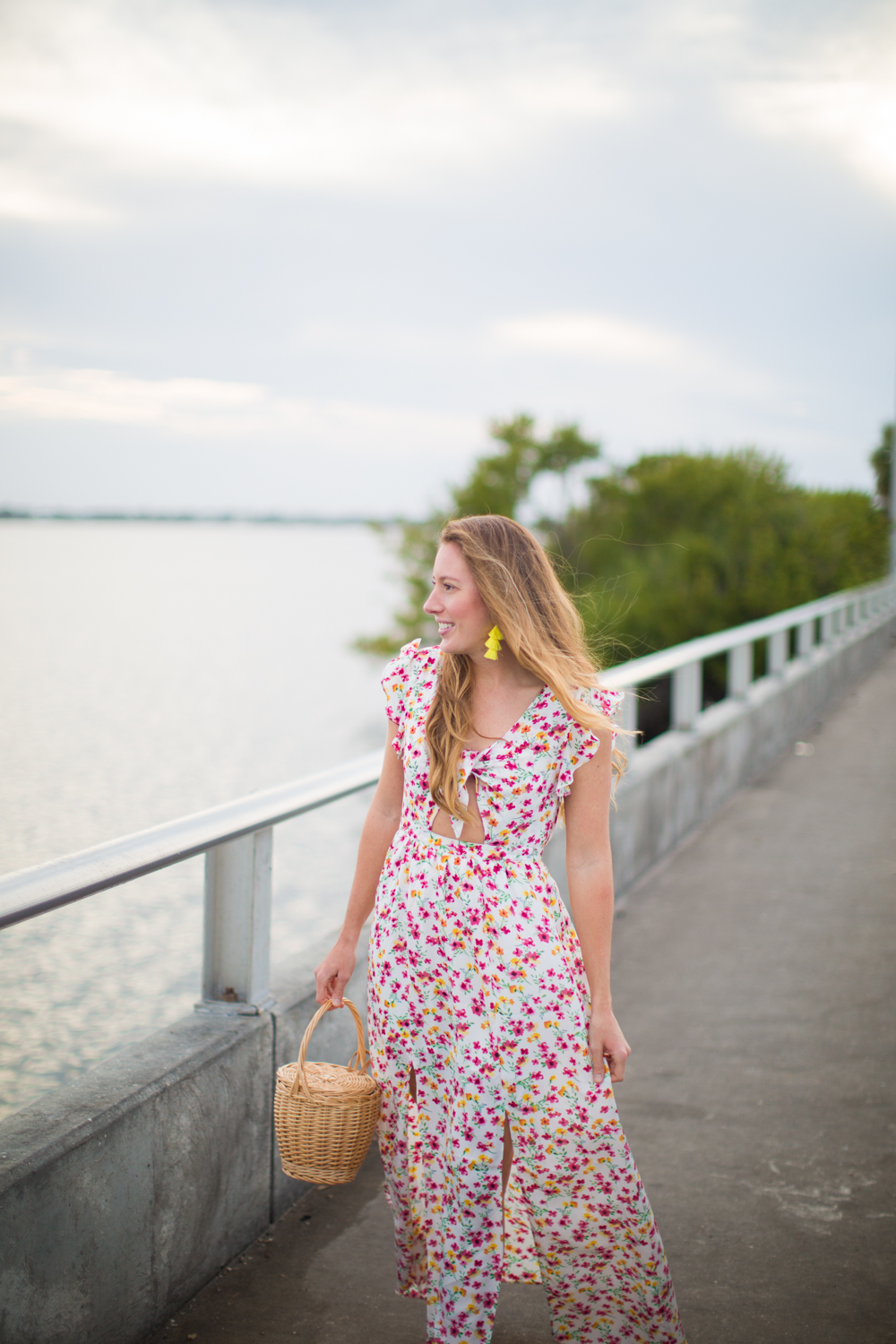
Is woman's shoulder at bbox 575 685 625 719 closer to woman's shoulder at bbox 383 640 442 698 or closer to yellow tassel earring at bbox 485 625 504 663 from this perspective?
yellow tassel earring at bbox 485 625 504 663

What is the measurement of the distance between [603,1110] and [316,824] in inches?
677

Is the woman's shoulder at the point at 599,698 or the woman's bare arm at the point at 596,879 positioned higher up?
the woman's shoulder at the point at 599,698

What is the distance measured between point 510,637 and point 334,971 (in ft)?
2.88

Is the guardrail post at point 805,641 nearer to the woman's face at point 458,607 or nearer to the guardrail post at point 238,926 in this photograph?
the guardrail post at point 238,926

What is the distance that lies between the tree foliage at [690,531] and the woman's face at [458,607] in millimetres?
24141

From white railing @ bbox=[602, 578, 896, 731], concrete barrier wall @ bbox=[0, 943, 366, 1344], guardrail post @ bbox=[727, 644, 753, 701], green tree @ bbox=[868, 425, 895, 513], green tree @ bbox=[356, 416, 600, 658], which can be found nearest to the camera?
concrete barrier wall @ bbox=[0, 943, 366, 1344]

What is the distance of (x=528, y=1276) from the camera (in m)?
2.63

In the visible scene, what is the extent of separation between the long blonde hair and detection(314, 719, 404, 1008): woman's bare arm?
207 mm

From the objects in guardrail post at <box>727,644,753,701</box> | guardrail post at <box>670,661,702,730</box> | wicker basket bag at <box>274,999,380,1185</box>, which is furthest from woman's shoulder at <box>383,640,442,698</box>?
guardrail post at <box>727,644,753,701</box>

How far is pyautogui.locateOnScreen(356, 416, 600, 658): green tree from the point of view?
108 ft

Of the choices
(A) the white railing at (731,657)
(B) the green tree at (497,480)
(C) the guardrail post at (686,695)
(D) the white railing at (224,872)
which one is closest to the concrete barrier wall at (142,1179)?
(D) the white railing at (224,872)

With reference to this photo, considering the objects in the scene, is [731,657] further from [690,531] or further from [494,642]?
[690,531]

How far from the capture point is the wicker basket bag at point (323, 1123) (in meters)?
2.46

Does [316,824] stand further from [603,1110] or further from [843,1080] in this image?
[603,1110]
